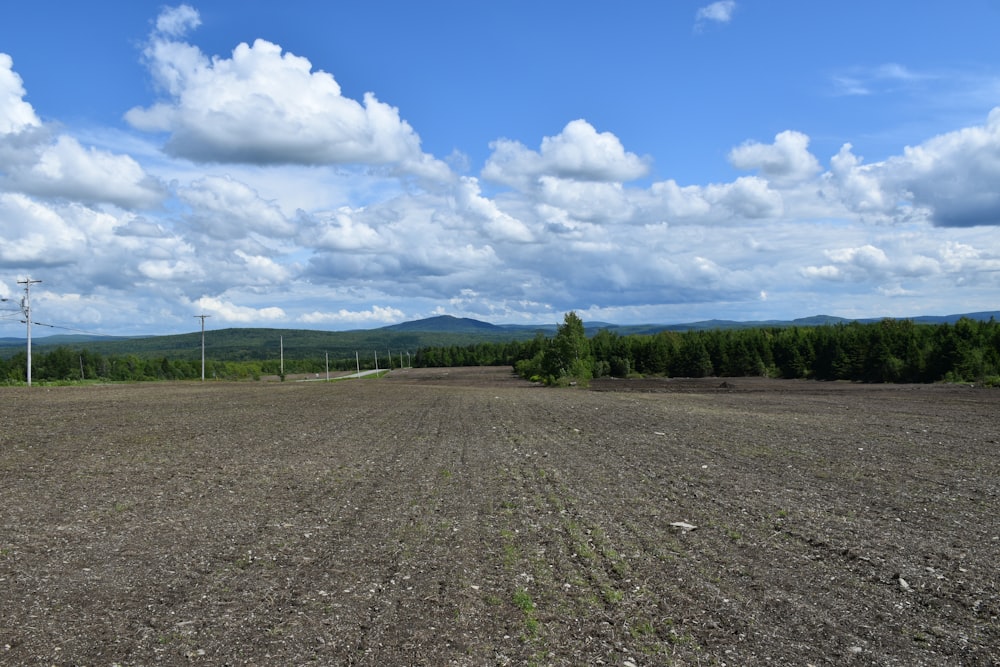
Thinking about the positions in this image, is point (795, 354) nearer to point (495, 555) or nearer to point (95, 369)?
point (495, 555)

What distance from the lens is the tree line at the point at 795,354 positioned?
74.9 metres

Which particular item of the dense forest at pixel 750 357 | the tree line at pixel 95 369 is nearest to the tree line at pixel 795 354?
the dense forest at pixel 750 357

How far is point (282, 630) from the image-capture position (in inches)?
253

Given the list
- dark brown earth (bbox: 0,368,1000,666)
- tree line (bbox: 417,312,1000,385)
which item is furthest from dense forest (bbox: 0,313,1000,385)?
dark brown earth (bbox: 0,368,1000,666)

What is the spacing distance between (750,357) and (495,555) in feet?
334

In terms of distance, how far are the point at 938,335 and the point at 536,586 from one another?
298 feet

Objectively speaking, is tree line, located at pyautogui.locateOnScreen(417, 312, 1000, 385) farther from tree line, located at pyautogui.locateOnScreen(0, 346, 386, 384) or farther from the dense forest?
tree line, located at pyautogui.locateOnScreen(0, 346, 386, 384)

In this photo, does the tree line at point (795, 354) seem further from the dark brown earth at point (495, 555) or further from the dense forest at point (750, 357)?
the dark brown earth at point (495, 555)

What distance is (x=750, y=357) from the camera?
104125mm

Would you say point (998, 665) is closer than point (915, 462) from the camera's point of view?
Yes

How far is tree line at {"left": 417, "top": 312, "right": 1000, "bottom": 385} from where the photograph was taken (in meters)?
74.9

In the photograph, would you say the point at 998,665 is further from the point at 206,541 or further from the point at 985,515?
the point at 206,541

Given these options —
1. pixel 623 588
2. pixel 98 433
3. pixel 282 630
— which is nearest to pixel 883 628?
pixel 623 588

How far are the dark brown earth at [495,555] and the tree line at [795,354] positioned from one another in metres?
56.7
